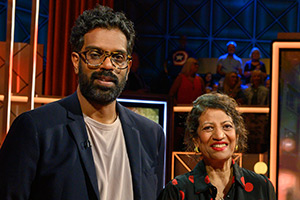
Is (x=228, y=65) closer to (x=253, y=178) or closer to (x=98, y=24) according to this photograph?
(x=253, y=178)

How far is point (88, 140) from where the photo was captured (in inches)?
57.7

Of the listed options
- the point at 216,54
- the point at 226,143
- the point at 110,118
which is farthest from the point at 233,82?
the point at 216,54

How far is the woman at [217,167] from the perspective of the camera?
1831 mm

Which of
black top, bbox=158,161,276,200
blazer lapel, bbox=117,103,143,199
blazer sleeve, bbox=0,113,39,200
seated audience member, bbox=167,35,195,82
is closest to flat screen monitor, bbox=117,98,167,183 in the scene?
black top, bbox=158,161,276,200

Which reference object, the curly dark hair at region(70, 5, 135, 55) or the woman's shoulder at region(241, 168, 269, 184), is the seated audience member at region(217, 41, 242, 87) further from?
the curly dark hair at region(70, 5, 135, 55)

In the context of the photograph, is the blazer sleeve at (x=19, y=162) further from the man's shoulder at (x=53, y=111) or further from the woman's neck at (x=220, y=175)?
the woman's neck at (x=220, y=175)

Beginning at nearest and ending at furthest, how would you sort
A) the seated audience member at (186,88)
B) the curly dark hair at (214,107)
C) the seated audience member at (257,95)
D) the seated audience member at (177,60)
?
the curly dark hair at (214,107), the seated audience member at (257,95), the seated audience member at (186,88), the seated audience member at (177,60)

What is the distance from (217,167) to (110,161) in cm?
58

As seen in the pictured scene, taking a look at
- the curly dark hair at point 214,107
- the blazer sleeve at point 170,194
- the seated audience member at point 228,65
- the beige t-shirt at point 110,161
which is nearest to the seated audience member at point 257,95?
the seated audience member at point 228,65

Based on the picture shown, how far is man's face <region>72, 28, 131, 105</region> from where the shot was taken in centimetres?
147

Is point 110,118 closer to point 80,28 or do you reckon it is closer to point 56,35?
point 80,28

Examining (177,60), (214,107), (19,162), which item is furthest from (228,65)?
(19,162)

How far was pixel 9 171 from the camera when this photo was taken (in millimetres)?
1356

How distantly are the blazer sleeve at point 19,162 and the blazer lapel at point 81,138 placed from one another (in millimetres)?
136
